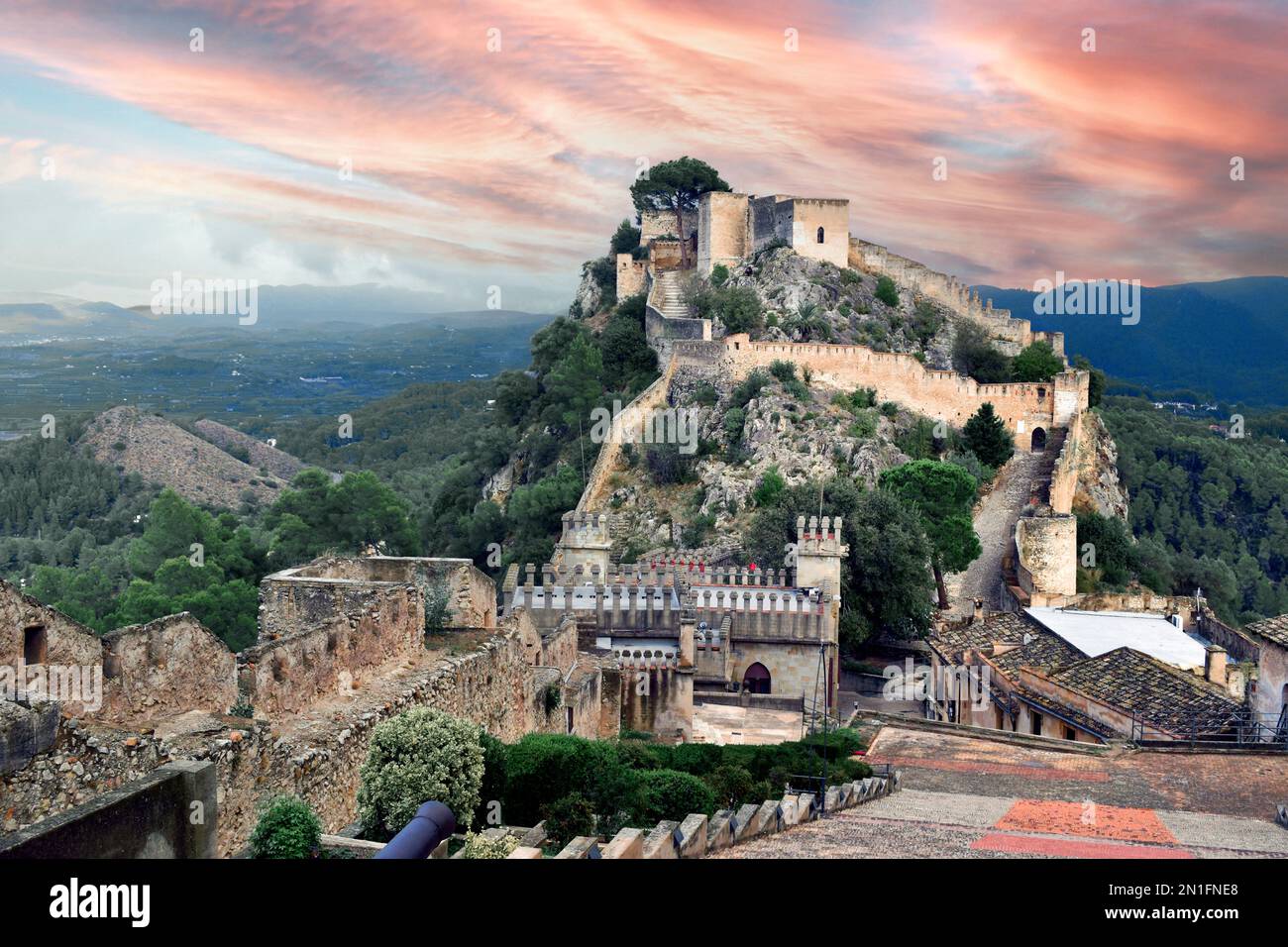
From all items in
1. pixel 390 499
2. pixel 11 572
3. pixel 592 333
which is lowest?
pixel 11 572

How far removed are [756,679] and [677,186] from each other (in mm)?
39289

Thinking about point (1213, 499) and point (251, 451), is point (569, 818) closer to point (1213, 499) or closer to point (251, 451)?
point (1213, 499)

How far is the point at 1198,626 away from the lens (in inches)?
984

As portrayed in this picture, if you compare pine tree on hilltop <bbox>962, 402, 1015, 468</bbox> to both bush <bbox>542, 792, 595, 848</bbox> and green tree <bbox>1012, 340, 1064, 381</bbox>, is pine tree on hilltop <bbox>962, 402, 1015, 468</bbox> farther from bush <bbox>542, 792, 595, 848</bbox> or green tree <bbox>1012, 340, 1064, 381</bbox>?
bush <bbox>542, 792, 595, 848</bbox>

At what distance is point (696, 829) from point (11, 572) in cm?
4951

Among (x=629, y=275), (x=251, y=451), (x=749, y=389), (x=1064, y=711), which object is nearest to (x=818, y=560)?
(x=1064, y=711)

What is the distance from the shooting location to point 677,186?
55.9m

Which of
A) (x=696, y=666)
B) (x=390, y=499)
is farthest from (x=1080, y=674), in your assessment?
(x=390, y=499)

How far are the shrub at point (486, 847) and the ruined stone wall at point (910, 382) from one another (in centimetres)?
3525

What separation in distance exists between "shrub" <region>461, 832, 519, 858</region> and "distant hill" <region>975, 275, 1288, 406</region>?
317 ft

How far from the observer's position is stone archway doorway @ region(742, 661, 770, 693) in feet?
66.4

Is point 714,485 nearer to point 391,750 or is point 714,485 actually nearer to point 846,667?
point 846,667
